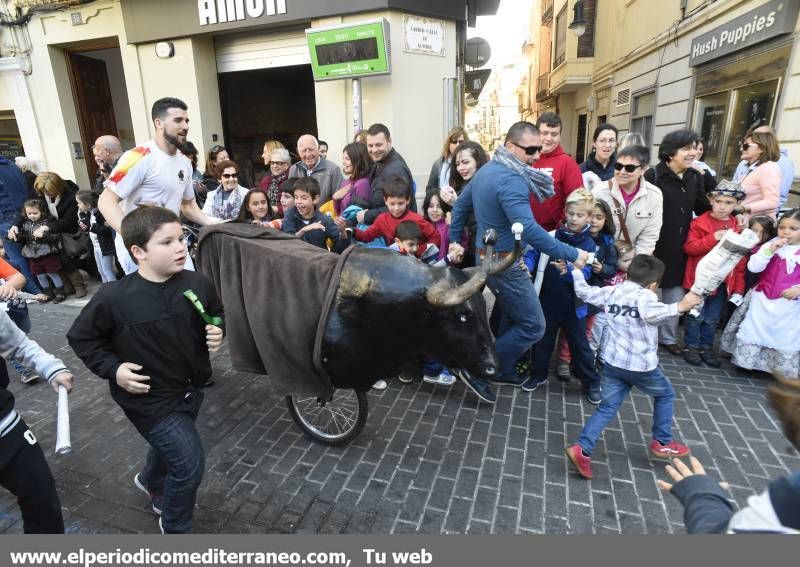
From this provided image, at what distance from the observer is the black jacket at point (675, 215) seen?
450 centimetres

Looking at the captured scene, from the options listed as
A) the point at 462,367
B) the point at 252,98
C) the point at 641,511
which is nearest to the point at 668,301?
the point at 641,511

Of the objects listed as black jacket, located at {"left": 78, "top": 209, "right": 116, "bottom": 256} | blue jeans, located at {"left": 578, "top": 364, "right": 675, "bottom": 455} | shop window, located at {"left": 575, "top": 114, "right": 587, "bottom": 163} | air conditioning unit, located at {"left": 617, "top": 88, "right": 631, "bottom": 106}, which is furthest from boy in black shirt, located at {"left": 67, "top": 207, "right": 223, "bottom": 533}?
shop window, located at {"left": 575, "top": 114, "right": 587, "bottom": 163}

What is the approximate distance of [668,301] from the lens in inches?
186

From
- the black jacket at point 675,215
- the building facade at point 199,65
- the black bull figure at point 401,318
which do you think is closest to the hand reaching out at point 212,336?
the black bull figure at point 401,318

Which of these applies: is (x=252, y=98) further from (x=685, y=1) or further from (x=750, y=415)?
(x=750, y=415)

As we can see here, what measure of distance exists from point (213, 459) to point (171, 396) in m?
1.24

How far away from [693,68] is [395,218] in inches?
373

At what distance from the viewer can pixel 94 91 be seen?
35.2ft

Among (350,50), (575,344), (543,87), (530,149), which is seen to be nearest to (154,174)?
(530,149)

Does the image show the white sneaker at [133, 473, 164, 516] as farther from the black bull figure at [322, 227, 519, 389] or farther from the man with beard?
the man with beard

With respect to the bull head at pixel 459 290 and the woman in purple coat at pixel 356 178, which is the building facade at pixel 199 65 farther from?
the bull head at pixel 459 290

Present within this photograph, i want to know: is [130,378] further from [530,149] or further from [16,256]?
[16,256]

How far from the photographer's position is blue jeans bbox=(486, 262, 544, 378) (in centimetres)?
354

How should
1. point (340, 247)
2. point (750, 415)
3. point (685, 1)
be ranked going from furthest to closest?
point (685, 1) → point (340, 247) → point (750, 415)
